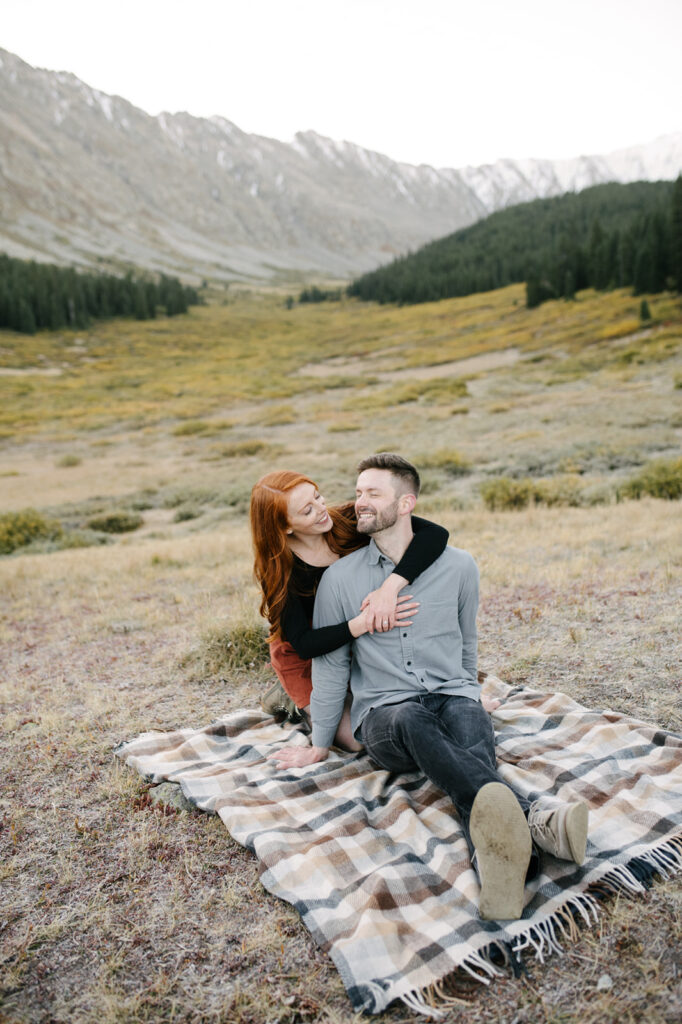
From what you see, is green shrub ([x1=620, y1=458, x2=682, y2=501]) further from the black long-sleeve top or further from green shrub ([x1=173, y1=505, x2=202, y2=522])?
green shrub ([x1=173, y1=505, x2=202, y2=522])

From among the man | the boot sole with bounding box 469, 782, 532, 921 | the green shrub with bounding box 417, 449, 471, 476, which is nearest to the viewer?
the boot sole with bounding box 469, 782, 532, 921

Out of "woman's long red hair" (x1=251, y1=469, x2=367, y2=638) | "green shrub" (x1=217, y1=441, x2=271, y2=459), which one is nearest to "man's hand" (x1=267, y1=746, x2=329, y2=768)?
"woman's long red hair" (x1=251, y1=469, x2=367, y2=638)

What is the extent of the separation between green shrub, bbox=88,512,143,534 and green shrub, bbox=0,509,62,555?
38.8 inches

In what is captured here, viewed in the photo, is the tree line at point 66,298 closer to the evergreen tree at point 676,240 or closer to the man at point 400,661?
the evergreen tree at point 676,240

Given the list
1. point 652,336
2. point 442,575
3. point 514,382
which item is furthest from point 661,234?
point 442,575

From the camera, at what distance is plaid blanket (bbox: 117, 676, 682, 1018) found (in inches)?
110

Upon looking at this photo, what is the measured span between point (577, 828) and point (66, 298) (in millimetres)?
103969

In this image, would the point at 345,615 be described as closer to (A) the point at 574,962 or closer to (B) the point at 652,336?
(A) the point at 574,962

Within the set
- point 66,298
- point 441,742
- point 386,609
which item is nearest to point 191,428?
point 386,609

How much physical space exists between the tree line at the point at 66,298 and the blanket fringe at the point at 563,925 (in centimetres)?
9629

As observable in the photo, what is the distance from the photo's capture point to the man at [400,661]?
362 centimetres

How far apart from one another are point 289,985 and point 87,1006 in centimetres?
86

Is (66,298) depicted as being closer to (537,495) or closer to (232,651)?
(537,495)

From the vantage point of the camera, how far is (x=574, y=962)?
2.71m
